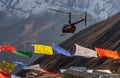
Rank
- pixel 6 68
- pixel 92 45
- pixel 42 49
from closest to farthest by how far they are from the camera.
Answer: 1. pixel 42 49
2. pixel 6 68
3. pixel 92 45

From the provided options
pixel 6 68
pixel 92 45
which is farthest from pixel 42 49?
pixel 92 45

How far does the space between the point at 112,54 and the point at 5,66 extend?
466 inches

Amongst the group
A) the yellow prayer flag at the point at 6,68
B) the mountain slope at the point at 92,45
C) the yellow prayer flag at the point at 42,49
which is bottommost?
the mountain slope at the point at 92,45

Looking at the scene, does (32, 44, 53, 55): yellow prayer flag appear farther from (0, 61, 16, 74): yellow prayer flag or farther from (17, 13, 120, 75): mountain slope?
(17, 13, 120, 75): mountain slope

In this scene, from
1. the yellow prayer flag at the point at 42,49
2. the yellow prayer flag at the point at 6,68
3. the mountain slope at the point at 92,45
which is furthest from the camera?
the mountain slope at the point at 92,45

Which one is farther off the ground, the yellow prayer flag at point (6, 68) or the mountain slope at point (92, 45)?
the yellow prayer flag at point (6, 68)

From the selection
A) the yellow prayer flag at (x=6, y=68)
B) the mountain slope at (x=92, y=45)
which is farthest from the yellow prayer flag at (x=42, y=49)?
the mountain slope at (x=92, y=45)

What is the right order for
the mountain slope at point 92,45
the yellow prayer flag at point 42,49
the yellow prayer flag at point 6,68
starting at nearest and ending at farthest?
the yellow prayer flag at point 42,49
the yellow prayer flag at point 6,68
the mountain slope at point 92,45

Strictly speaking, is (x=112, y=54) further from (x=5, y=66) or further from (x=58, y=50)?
(x=5, y=66)

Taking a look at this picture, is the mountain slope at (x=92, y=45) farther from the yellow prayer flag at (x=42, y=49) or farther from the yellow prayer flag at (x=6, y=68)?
the yellow prayer flag at (x=42, y=49)

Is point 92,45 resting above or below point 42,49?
below

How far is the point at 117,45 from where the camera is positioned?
424 ft

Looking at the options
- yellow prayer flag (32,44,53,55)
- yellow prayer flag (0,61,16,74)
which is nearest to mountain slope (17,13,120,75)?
yellow prayer flag (0,61,16,74)

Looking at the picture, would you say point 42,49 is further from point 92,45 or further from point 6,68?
point 92,45
